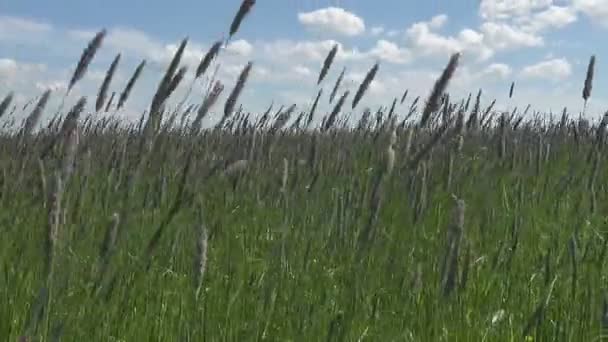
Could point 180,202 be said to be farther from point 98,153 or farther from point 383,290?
point 98,153

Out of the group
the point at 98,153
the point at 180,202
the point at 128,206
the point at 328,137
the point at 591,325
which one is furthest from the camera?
the point at 328,137

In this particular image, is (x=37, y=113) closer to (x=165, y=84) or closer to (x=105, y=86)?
(x=105, y=86)

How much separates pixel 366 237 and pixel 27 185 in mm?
2072

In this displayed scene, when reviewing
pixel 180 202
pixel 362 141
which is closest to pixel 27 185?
pixel 180 202

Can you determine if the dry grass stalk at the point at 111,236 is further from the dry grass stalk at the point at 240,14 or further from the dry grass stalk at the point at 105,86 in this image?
the dry grass stalk at the point at 105,86

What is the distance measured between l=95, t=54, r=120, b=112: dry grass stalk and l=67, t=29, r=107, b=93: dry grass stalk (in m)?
0.38

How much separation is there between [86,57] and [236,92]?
0.54 meters

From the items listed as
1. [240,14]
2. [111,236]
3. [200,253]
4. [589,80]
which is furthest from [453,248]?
[589,80]

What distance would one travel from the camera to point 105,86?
10.3 feet

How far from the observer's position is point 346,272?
2.43 meters

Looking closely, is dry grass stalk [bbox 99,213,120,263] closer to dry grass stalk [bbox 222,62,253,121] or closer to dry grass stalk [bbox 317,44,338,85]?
dry grass stalk [bbox 222,62,253,121]

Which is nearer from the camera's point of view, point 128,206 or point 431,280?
point 128,206

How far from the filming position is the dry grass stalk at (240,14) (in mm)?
2355

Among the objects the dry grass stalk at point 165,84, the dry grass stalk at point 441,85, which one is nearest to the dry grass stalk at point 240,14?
the dry grass stalk at point 165,84
